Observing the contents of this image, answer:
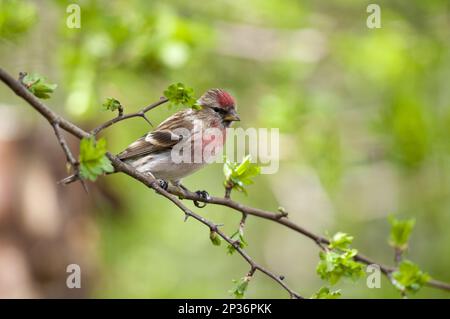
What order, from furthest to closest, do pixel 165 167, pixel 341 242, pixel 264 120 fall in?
pixel 264 120 < pixel 165 167 < pixel 341 242

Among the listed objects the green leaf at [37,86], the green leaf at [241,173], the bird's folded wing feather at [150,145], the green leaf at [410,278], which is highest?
the bird's folded wing feather at [150,145]

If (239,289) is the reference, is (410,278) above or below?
above

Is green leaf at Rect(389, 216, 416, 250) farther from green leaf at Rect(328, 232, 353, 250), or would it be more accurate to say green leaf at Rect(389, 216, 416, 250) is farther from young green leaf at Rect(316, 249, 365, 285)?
young green leaf at Rect(316, 249, 365, 285)

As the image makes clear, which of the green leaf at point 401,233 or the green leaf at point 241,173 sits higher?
the green leaf at point 241,173

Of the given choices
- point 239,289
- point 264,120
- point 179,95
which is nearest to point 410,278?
point 239,289

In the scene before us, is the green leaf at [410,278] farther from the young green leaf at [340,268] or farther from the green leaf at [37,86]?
the green leaf at [37,86]

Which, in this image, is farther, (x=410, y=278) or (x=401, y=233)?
(x=401, y=233)

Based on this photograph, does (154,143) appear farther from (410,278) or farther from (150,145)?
(410,278)

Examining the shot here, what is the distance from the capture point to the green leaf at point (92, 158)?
364 cm

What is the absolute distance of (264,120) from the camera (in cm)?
898

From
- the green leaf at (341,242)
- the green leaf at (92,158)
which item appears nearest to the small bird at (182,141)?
the green leaf at (341,242)

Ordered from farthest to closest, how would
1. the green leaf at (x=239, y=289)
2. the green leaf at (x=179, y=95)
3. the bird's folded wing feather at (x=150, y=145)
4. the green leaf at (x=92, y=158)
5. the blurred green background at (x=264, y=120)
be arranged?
the blurred green background at (x=264, y=120), the bird's folded wing feather at (x=150, y=145), the green leaf at (x=239, y=289), the green leaf at (x=179, y=95), the green leaf at (x=92, y=158)

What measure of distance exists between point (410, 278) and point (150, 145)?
2572 mm

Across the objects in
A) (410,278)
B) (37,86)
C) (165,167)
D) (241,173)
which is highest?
(165,167)
